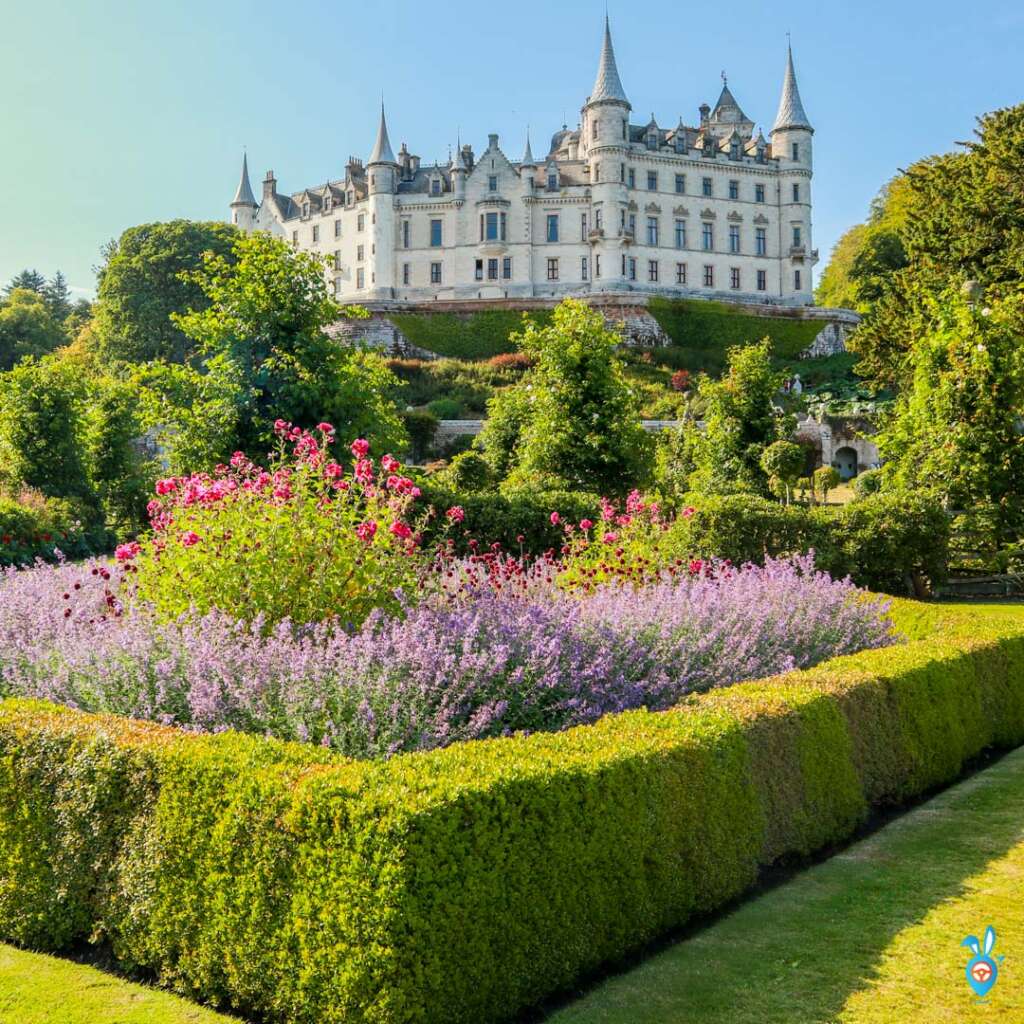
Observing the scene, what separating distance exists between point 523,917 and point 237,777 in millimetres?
1145

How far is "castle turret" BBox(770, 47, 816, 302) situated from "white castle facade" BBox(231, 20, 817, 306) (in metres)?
0.08

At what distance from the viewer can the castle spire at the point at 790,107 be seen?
63.2m

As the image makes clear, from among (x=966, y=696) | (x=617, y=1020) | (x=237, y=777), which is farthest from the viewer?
(x=966, y=696)

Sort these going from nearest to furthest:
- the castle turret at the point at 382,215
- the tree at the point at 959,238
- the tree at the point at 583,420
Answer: the tree at the point at 583,420
the tree at the point at 959,238
the castle turret at the point at 382,215

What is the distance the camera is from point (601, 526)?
38.8 ft

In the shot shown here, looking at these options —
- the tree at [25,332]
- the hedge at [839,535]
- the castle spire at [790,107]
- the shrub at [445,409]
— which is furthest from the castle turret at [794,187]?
the hedge at [839,535]

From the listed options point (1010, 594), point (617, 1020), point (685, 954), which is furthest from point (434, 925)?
point (1010, 594)

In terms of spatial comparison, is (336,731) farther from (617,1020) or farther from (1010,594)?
(1010,594)

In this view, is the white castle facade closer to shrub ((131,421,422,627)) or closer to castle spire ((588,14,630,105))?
castle spire ((588,14,630,105))

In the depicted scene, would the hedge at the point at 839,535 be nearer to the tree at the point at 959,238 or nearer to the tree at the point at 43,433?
the tree at the point at 959,238

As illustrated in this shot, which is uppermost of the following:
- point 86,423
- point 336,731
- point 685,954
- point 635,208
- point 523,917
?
point 635,208

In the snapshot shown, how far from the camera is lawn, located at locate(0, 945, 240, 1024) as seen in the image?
368 cm

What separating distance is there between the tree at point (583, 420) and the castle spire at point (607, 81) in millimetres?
46337

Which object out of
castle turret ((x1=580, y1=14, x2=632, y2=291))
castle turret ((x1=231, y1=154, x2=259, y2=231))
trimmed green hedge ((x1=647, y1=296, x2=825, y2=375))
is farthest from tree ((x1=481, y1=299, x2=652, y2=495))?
castle turret ((x1=231, y1=154, x2=259, y2=231))
